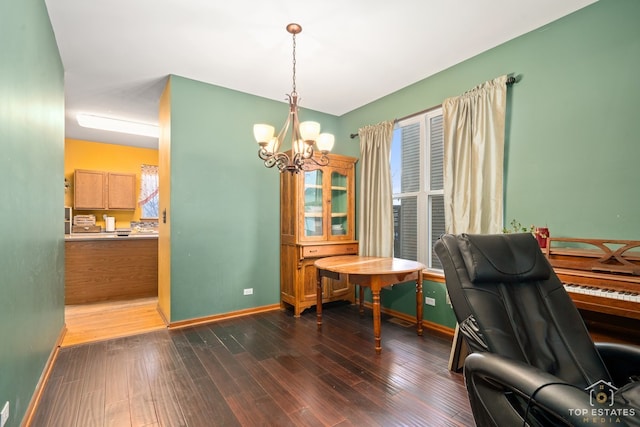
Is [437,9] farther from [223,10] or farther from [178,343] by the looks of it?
[178,343]

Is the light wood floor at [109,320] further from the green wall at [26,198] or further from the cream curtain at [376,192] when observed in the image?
the cream curtain at [376,192]

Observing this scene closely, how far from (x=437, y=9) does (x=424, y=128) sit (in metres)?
1.31

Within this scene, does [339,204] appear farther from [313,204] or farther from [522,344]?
[522,344]

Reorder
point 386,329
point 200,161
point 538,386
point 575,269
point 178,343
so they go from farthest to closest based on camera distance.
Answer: point 200,161, point 386,329, point 178,343, point 575,269, point 538,386

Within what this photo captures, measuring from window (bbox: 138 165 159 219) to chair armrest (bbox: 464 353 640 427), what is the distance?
267 inches

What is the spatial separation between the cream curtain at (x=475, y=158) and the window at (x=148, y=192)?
594cm

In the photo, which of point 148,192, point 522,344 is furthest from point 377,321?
point 148,192

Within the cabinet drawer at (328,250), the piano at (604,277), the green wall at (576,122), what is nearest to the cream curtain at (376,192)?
the cabinet drawer at (328,250)

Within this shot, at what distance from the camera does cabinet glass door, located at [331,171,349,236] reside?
13.1ft

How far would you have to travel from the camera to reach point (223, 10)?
88.1 inches

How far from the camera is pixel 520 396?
99 centimetres

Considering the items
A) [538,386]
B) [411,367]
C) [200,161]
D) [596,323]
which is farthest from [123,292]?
[596,323]

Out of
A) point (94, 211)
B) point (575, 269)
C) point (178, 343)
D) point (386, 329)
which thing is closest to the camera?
point (575, 269)

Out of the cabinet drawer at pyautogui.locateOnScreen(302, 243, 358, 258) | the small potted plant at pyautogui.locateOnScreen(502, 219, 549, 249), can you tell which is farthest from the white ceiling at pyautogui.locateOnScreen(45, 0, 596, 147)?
the cabinet drawer at pyautogui.locateOnScreen(302, 243, 358, 258)
